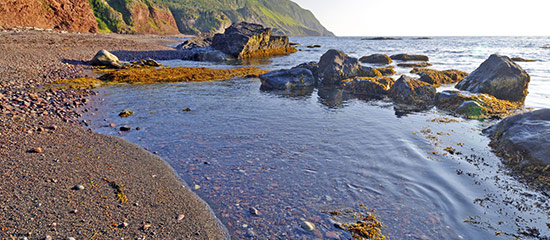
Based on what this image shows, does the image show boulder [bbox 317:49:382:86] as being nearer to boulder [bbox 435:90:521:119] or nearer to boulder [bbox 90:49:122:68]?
boulder [bbox 435:90:521:119]

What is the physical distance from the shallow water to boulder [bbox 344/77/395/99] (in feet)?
14.4

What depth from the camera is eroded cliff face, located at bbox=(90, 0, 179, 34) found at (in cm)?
8744

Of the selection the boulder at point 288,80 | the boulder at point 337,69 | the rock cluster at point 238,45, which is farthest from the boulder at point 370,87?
the rock cluster at point 238,45

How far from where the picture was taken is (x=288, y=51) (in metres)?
60.8

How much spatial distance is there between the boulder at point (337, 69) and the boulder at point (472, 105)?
8.23 metres

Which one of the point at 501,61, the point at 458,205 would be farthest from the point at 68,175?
the point at 501,61

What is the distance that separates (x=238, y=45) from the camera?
43.8 m

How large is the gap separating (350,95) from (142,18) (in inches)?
4472

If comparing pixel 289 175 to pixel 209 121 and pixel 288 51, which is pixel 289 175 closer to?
pixel 209 121

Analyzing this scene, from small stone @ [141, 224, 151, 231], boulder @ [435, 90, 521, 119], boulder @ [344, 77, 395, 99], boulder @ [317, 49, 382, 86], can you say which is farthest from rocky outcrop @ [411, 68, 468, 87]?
small stone @ [141, 224, 151, 231]

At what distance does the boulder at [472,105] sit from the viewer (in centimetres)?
1223

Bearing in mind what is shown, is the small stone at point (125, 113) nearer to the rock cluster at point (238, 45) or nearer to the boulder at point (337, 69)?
the boulder at point (337, 69)

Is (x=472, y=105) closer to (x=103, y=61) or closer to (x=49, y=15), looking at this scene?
(x=103, y=61)

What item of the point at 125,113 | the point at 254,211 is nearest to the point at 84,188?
the point at 254,211
